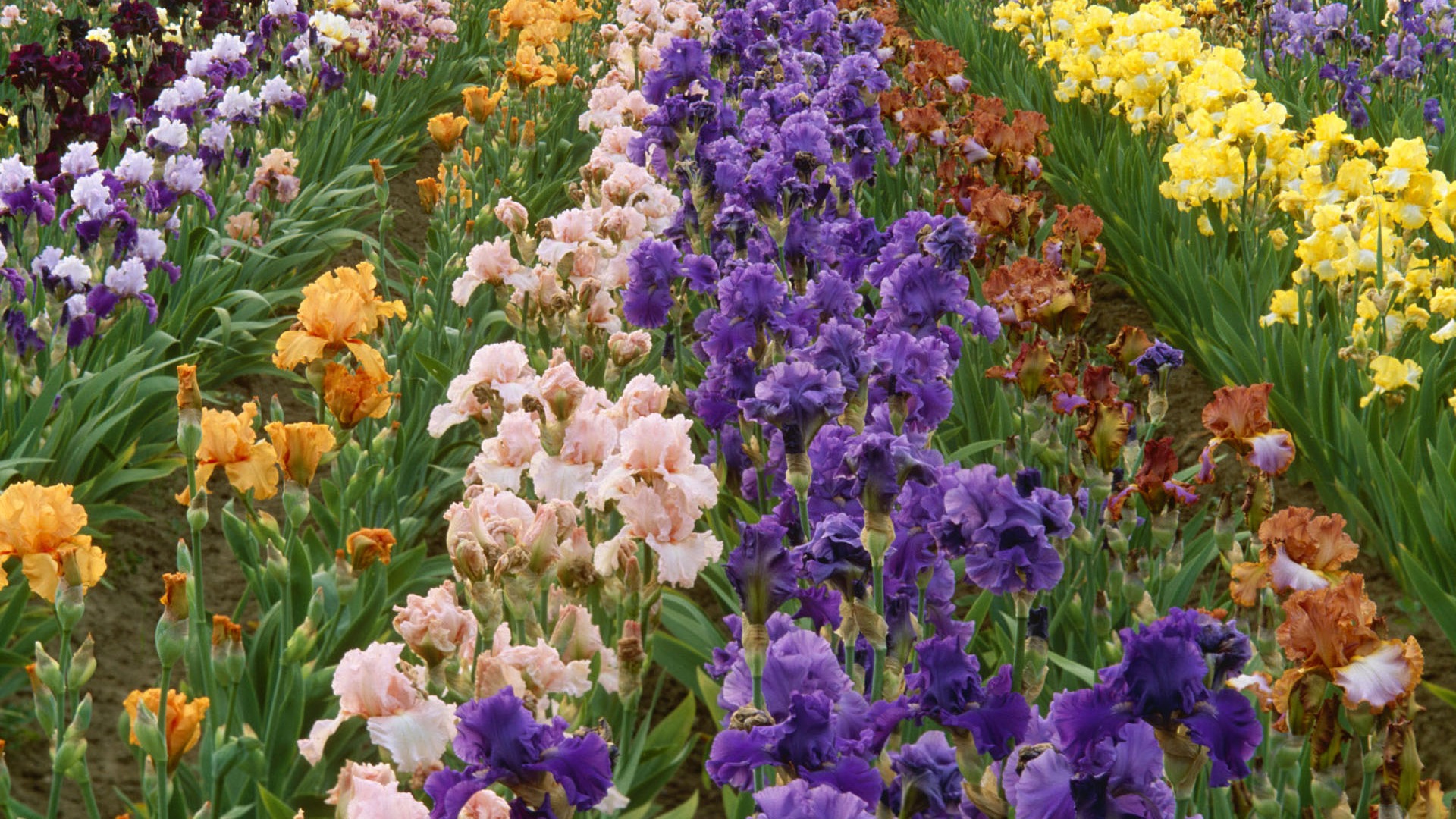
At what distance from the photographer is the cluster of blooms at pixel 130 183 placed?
10.9ft

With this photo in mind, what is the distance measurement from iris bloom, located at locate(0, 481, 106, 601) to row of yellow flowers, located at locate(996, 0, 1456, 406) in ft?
9.06

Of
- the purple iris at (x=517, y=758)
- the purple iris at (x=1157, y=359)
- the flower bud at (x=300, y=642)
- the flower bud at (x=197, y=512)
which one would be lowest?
the flower bud at (x=300, y=642)

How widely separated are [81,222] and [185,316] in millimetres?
506

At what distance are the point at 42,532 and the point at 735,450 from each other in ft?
4.44

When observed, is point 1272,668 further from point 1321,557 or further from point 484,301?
point 484,301

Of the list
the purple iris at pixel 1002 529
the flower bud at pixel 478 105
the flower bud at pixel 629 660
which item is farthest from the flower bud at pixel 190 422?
the flower bud at pixel 478 105

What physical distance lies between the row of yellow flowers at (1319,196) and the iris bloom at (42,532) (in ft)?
9.06

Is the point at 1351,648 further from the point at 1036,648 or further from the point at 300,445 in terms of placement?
the point at 300,445

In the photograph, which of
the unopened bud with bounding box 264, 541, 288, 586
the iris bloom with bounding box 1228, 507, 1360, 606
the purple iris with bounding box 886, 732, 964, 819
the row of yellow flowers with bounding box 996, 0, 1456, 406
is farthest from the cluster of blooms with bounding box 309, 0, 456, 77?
the purple iris with bounding box 886, 732, 964, 819

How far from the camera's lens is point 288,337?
8.15ft

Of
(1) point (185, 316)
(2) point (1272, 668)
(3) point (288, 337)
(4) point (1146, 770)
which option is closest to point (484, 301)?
(1) point (185, 316)

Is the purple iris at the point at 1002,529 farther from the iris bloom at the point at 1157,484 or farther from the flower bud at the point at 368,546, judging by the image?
the flower bud at the point at 368,546

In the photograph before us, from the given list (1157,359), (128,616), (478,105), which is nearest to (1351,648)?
(1157,359)

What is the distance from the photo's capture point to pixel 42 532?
5.76ft
